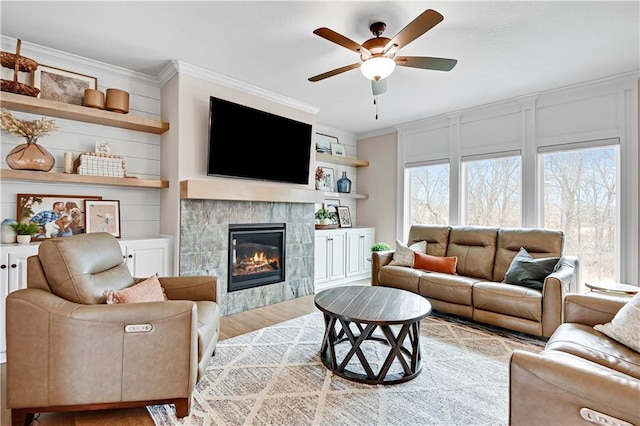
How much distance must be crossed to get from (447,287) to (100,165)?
11.9 feet

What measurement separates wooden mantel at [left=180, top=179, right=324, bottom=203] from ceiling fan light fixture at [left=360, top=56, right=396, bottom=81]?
1854 millimetres

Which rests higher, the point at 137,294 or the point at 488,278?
the point at 137,294

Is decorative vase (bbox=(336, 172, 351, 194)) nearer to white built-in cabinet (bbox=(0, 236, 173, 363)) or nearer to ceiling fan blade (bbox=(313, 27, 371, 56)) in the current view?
white built-in cabinet (bbox=(0, 236, 173, 363))

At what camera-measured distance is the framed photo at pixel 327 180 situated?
17.8 feet

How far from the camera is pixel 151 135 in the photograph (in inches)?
139

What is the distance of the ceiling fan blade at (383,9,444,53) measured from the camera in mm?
1825

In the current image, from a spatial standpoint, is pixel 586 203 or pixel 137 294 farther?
pixel 586 203

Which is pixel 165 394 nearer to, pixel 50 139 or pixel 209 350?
pixel 209 350

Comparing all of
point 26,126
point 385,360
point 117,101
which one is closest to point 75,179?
point 26,126

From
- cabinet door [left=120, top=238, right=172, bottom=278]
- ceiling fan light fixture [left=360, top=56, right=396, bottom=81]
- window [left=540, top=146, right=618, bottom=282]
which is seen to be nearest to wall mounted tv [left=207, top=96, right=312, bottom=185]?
cabinet door [left=120, top=238, right=172, bottom=278]

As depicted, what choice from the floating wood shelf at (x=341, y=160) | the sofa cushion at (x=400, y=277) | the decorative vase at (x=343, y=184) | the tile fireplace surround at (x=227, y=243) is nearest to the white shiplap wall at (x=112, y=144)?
the tile fireplace surround at (x=227, y=243)

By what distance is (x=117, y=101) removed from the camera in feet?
10.1

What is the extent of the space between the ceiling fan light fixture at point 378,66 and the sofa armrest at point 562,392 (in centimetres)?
200

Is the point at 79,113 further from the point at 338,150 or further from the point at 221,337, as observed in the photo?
the point at 338,150
